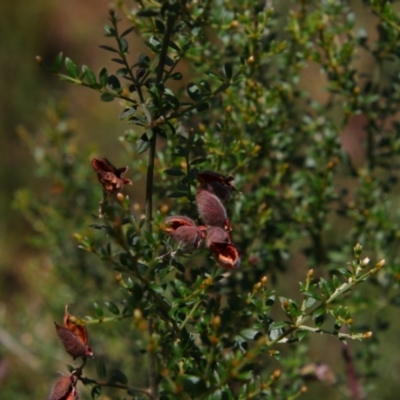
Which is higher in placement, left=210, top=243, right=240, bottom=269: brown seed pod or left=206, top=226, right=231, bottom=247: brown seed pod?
left=206, top=226, right=231, bottom=247: brown seed pod

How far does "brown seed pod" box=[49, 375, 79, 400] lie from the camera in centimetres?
91

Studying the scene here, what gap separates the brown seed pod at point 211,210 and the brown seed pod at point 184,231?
0.07 feet

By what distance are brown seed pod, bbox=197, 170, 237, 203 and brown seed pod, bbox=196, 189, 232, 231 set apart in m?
0.03

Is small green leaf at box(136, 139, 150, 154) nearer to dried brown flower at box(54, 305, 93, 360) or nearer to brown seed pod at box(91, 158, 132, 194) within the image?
brown seed pod at box(91, 158, 132, 194)

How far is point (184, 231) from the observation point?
0.90 metres

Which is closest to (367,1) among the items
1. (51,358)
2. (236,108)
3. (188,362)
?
(236,108)

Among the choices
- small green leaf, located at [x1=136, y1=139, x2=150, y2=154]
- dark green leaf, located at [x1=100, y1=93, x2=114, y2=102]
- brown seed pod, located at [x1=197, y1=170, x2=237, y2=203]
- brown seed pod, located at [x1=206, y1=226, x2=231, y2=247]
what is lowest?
brown seed pod, located at [x1=206, y1=226, x2=231, y2=247]

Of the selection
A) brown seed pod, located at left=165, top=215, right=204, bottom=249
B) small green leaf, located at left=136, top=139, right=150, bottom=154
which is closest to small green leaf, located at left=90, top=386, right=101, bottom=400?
brown seed pod, located at left=165, top=215, right=204, bottom=249

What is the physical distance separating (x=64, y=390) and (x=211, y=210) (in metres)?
0.32

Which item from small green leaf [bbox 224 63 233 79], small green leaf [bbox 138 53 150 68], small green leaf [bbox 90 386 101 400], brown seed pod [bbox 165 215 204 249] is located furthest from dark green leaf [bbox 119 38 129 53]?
small green leaf [bbox 90 386 101 400]

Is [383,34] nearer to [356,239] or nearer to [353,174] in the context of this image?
[353,174]

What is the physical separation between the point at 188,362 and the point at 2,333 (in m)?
1.34

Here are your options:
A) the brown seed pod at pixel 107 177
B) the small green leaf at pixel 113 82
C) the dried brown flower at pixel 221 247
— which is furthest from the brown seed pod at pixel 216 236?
the small green leaf at pixel 113 82

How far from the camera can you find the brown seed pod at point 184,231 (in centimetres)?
90
